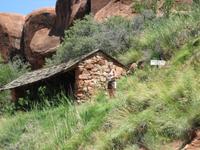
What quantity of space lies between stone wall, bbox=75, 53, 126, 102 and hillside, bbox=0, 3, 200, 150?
0.71 meters

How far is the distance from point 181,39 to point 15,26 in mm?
26245

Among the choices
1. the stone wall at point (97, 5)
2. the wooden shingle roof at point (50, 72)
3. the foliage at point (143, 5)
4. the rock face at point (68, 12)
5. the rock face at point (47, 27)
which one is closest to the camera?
the wooden shingle roof at point (50, 72)

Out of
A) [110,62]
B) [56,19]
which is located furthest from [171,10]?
[56,19]

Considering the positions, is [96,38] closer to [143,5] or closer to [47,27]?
[143,5]

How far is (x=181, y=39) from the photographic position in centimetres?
2045

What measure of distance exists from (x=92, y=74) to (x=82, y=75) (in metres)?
0.43

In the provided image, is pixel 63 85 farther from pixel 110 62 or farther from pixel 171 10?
pixel 171 10

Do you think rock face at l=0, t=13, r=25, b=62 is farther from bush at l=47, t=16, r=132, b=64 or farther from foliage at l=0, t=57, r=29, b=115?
bush at l=47, t=16, r=132, b=64

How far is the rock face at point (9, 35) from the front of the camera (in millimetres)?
42750

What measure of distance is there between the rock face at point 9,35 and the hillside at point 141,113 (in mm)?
19262

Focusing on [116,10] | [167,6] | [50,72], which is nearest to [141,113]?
[50,72]

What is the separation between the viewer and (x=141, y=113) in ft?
38.1

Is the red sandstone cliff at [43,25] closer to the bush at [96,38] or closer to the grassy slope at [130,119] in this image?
the bush at [96,38]

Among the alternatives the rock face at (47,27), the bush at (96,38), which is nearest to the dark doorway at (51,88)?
the bush at (96,38)
